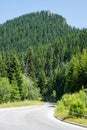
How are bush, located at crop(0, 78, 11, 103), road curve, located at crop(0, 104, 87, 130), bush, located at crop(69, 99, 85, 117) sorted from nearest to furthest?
1. road curve, located at crop(0, 104, 87, 130)
2. bush, located at crop(69, 99, 85, 117)
3. bush, located at crop(0, 78, 11, 103)

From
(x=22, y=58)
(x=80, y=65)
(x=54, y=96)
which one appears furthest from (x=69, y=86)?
(x=22, y=58)

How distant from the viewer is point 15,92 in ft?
303

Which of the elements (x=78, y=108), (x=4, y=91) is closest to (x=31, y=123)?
(x=78, y=108)

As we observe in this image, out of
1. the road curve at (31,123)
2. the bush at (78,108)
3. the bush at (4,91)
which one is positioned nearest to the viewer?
the road curve at (31,123)

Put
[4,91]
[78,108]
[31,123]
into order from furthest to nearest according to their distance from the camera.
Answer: [4,91], [78,108], [31,123]

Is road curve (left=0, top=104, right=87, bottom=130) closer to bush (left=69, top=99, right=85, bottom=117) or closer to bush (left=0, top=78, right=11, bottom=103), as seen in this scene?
bush (left=69, top=99, right=85, bottom=117)

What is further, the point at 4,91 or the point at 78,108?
the point at 4,91

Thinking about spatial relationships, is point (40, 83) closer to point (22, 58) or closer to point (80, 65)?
point (22, 58)

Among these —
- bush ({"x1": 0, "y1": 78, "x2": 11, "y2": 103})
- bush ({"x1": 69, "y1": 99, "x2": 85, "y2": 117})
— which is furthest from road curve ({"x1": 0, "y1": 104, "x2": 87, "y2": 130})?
bush ({"x1": 0, "y1": 78, "x2": 11, "y2": 103})

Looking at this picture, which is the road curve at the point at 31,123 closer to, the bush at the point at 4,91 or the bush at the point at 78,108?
the bush at the point at 78,108

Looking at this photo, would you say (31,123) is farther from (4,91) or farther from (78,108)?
(4,91)

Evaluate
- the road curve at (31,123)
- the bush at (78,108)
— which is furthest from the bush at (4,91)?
the bush at (78,108)

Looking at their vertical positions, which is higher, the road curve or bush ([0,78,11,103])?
bush ([0,78,11,103])

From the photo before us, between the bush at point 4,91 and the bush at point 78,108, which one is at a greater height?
the bush at point 4,91
